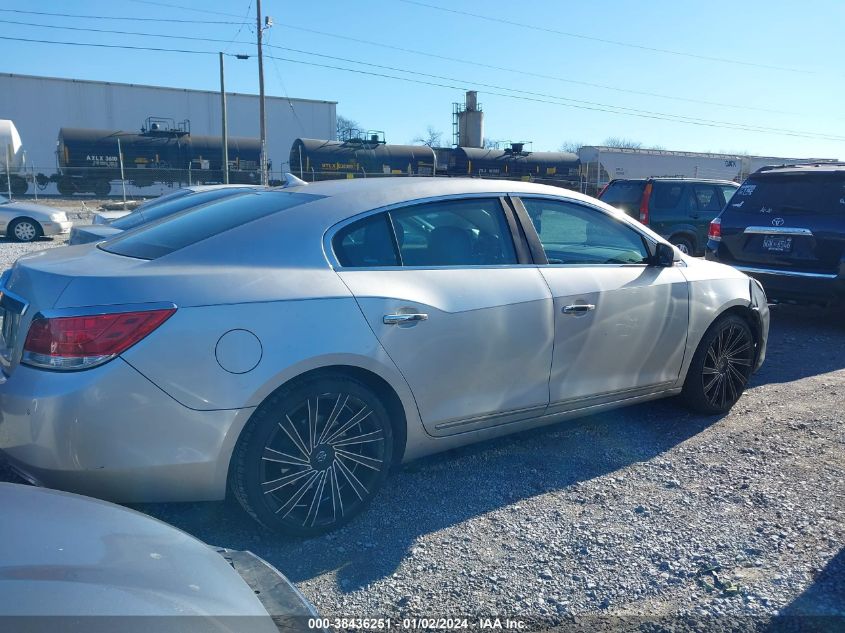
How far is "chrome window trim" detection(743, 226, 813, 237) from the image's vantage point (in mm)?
7492

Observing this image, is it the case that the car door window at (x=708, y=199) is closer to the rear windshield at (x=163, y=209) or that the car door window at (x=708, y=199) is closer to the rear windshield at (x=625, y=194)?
the rear windshield at (x=625, y=194)

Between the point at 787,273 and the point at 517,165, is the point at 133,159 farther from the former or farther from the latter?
the point at 787,273

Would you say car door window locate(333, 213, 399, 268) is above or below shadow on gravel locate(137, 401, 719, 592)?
above

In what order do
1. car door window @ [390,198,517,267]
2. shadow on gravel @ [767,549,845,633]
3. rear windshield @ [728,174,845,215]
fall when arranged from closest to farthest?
1. shadow on gravel @ [767,549,845,633]
2. car door window @ [390,198,517,267]
3. rear windshield @ [728,174,845,215]

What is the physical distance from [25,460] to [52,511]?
1164 millimetres

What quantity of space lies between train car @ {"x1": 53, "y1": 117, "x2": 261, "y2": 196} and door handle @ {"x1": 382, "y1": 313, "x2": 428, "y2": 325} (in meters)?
30.9

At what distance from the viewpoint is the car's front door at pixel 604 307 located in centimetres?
402

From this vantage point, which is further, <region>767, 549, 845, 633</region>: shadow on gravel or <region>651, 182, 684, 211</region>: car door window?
<region>651, 182, 684, 211</region>: car door window

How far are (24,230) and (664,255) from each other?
15674 mm

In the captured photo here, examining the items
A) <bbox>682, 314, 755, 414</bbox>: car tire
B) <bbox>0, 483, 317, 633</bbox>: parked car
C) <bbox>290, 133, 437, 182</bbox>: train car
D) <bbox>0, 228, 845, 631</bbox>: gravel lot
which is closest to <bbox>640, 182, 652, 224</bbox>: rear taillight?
<bbox>682, 314, 755, 414</bbox>: car tire

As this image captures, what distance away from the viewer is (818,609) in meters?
2.80

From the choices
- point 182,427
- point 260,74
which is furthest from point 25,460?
point 260,74

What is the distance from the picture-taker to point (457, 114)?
51.4 m

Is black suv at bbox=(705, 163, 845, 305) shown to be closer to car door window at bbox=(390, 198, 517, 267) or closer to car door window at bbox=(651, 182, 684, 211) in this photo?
car door window at bbox=(651, 182, 684, 211)
